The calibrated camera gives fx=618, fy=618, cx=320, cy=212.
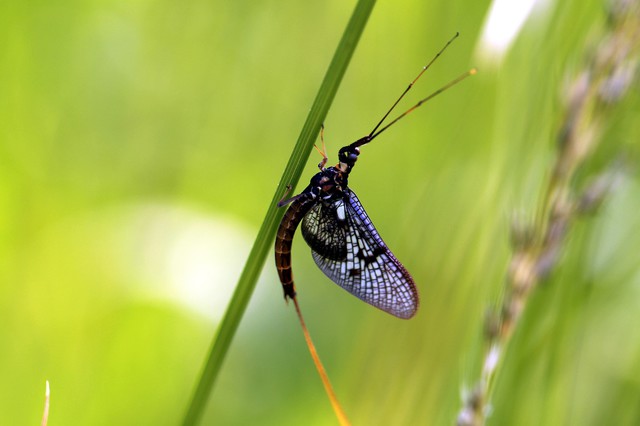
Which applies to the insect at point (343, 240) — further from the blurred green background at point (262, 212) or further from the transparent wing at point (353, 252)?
the blurred green background at point (262, 212)

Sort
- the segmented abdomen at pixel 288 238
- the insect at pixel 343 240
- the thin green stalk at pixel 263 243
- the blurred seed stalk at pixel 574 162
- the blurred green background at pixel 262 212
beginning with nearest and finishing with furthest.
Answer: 1. the thin green stalk at pixel 263 243
2. the blurred seed stalk at pixel 574 162
3. the blurred green background at pixel 262 212
4. the segmented abdomen at pixel 288 238
5. the insect at pixel 343 240

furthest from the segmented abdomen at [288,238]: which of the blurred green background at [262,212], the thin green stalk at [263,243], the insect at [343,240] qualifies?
the thin green stalk at [263,243]

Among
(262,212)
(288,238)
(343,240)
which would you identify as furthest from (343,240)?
(262,212)

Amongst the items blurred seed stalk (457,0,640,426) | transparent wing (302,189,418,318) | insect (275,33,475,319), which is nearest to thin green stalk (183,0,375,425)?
blurred seed stalk (457,0,640,426)

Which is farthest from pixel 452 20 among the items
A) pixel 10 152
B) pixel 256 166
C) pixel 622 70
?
pixel 10 152

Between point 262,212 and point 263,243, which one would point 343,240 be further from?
point 263,243
